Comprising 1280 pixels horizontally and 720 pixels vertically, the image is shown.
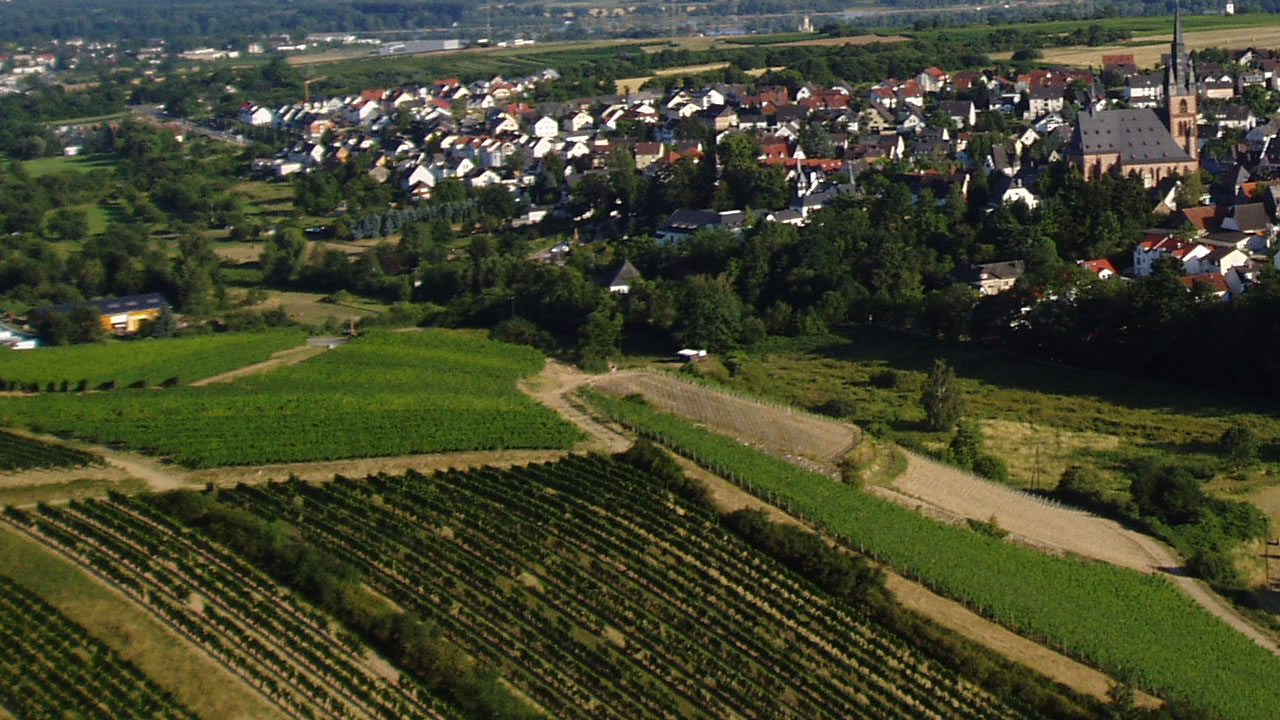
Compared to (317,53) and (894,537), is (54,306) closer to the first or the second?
(894,537)

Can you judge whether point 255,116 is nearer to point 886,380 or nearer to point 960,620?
point 886,380

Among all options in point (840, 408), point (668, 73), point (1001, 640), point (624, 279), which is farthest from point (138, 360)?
point (668, 73)

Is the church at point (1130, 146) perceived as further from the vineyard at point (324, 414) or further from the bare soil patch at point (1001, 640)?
the bare soil patch at point (1001, 640)

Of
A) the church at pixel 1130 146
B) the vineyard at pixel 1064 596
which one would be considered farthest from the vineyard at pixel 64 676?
the church at pixel 1130 146

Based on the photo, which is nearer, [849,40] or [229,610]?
[229,610]

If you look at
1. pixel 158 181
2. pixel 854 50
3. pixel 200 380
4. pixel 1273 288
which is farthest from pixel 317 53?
pixel 1273 288

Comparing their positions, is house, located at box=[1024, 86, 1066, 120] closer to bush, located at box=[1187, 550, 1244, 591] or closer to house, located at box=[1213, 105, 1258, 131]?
house, located at box=[1213, 105, 1258, 131]
